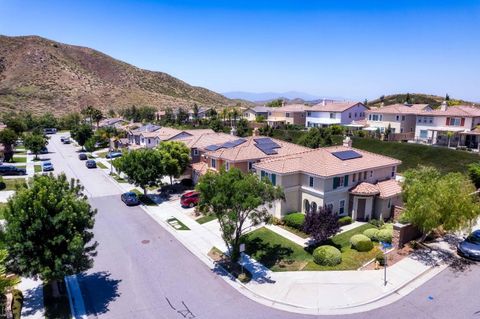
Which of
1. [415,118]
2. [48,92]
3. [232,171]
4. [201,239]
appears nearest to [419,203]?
[232,171]

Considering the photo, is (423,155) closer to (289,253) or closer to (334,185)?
(334,185)

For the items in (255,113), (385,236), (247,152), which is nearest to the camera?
(385,236)

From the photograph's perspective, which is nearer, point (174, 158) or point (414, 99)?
point (174, 158)

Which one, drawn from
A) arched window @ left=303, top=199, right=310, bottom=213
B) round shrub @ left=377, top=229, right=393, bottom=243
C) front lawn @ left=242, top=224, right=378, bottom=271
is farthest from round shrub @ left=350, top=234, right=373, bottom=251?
arched window @ left=303, top=199, right=310, bottom=213

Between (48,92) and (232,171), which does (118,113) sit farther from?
(232,171)

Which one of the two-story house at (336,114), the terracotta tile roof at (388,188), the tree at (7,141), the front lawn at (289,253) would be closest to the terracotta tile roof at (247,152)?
the terracotta tile roof at (388,188)

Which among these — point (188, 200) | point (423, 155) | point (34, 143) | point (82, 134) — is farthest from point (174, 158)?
point (82, 134)
